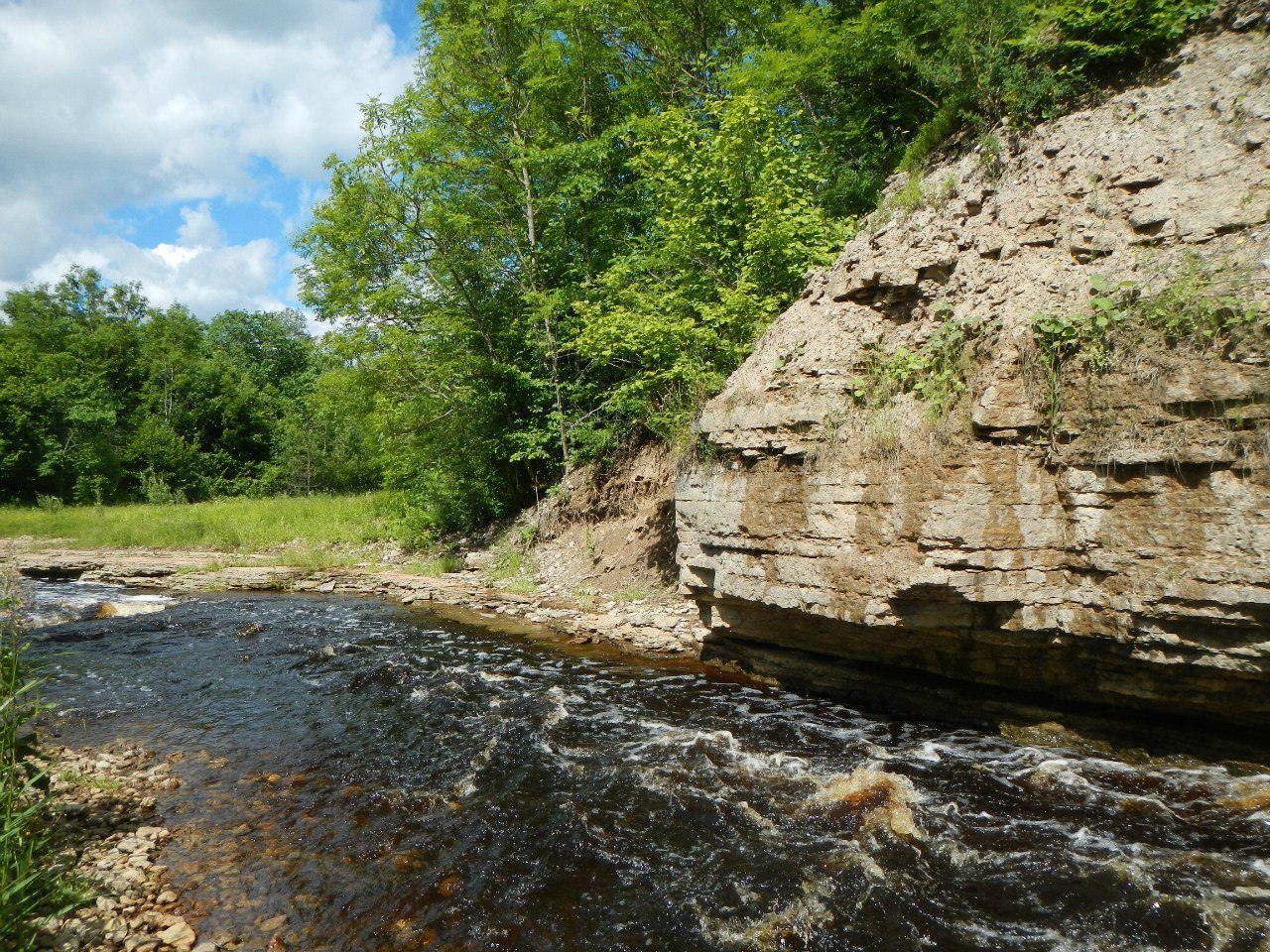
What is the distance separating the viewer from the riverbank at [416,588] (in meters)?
11.3

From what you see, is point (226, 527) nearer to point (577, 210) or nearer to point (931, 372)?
point (577, 210)

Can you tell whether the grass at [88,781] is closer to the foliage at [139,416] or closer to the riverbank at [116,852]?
the riverbank at [116,852]

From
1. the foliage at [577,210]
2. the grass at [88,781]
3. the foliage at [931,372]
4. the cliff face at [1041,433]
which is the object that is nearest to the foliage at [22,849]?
the grass at [88,781]

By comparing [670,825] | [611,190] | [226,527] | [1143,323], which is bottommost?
[670,825]

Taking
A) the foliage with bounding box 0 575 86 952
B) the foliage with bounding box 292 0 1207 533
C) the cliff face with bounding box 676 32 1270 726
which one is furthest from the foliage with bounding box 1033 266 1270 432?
the foliage with bounding box 0 575 86 952

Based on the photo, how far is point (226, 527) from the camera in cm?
2441

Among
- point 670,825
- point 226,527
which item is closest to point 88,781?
point 670,825

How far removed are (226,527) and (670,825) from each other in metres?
24.2

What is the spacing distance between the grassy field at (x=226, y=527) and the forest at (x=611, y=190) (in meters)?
3.47

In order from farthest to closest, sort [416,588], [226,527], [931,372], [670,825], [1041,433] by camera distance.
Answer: [226,527] → [416,588] → [931,372] → [1041,433] → [670,825]

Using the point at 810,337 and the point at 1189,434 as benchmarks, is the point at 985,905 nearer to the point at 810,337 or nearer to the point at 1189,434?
the point at 1189,434

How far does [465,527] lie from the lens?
20.8 metres

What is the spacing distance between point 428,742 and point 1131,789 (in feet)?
21.5

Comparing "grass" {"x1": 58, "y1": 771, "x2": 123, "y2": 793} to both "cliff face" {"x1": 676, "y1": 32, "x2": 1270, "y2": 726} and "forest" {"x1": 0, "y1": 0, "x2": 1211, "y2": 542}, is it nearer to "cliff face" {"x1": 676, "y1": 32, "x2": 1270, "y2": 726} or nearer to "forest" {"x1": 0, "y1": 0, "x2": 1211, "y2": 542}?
"cliff face" {"x1": 676, "y1": 32, "x2": 1270, "y2": 726}
